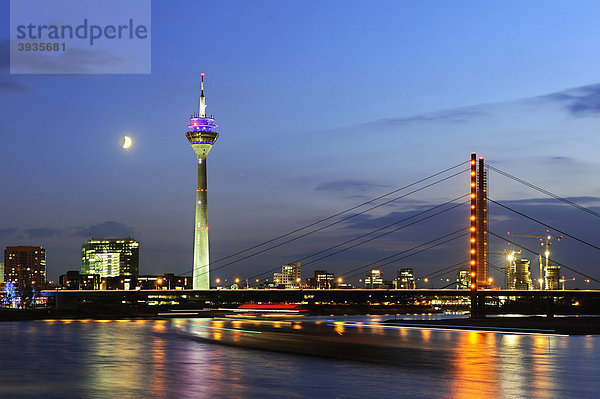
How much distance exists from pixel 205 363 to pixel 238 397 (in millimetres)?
9047

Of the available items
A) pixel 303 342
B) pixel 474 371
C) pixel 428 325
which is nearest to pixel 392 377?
pixel 474 371

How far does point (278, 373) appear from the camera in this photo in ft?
77.6

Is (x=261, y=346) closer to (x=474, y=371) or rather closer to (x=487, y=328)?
(x=474, y=371)

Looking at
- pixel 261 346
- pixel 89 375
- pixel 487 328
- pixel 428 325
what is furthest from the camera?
pixel 428 325

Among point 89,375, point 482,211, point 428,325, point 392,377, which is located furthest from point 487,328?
point 482,211

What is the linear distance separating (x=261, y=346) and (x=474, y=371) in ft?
45.4

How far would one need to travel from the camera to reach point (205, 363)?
26.9m

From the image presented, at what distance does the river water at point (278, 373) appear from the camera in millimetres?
19172

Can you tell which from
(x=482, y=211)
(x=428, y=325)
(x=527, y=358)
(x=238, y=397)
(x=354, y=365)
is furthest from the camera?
(x=482, y=211)

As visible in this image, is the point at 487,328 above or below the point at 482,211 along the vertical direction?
below

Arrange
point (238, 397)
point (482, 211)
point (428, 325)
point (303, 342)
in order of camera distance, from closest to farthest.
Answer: point (238, 397) < point (303, 342) < point (428, 325) < point (482, 211)

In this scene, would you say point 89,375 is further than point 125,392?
Yes

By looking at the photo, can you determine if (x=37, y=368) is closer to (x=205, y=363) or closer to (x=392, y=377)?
(x=205, y=363)

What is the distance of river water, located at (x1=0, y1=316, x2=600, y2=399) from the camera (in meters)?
19.2
